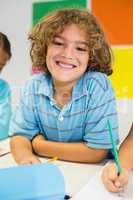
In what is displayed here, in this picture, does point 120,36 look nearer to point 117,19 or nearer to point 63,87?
point 117,19

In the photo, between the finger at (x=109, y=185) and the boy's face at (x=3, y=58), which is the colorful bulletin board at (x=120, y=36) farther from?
the finger at (x=109, y=185)

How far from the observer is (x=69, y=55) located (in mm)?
895

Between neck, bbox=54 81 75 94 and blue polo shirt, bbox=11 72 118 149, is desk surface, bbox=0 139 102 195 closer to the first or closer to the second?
blue polo shirt, bbox=11 72 118 149

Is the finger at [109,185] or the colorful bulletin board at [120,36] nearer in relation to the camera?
the finger at [109,185]

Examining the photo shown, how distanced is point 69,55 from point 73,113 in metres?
0.15

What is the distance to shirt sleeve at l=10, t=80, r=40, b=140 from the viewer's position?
35.9 inches

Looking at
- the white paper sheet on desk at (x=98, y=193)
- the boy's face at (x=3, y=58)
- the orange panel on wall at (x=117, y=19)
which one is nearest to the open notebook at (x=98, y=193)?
the white paper sheet on desk at (x=98, y=193)

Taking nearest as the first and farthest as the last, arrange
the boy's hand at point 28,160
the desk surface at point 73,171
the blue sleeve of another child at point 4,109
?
the desk surface at point 73,171 < the boy's hand at point 28,160 < the blue sleeve of another child at point 4,109

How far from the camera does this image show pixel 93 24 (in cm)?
94

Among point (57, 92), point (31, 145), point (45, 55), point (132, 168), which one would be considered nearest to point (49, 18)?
point (45, 55)

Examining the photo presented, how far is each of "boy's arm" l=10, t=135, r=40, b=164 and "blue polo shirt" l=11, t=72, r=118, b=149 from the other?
3 centimetres

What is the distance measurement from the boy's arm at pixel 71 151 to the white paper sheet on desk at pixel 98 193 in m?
0.18

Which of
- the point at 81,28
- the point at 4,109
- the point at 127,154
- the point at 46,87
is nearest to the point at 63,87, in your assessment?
the point at 46,87

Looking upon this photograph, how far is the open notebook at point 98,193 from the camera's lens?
56 cm
